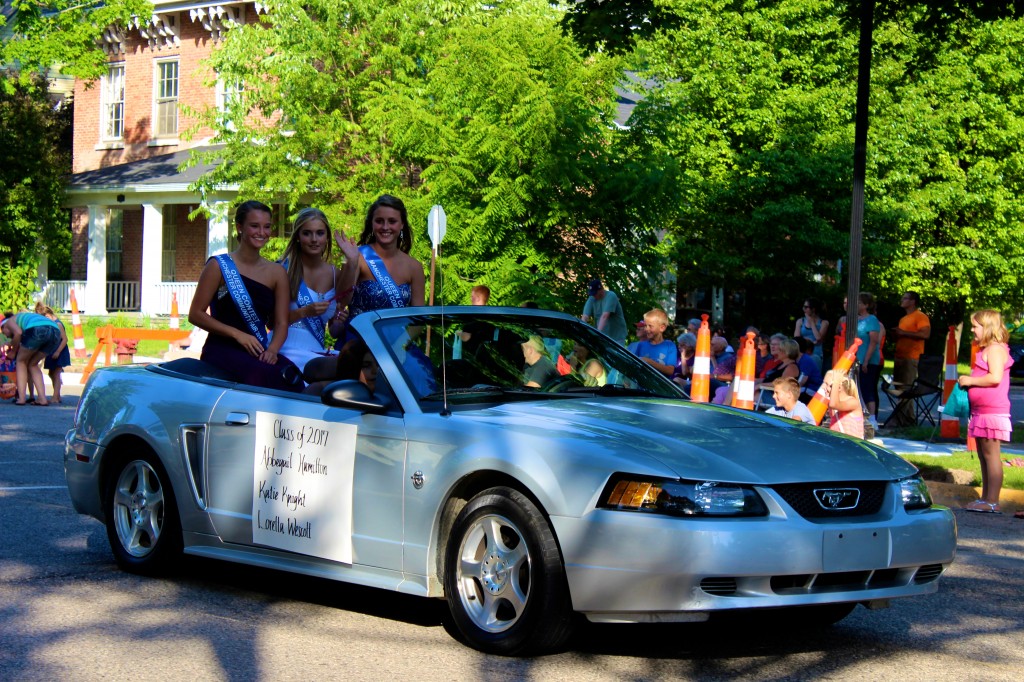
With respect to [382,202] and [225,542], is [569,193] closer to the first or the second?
[382,202]

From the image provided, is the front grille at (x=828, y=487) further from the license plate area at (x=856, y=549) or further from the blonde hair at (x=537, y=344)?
the blonde hair at (x=537, y=344)

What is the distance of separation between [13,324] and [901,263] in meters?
22.1

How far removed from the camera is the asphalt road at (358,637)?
17.6 ft

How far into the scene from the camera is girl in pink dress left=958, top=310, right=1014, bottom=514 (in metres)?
10.7

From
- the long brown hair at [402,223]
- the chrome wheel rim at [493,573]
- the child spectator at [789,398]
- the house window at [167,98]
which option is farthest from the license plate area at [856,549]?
the house window at [167,98]

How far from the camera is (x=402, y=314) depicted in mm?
6719

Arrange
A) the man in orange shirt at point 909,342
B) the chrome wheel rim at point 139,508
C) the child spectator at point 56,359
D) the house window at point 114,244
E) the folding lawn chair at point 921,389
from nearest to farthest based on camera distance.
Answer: the chrome wheel rim at point 139,508, the folding lawn chair at point 921,389, the man in orange shirt at point 909,342, the child spectator at point 56,359, the house window at point 114,244

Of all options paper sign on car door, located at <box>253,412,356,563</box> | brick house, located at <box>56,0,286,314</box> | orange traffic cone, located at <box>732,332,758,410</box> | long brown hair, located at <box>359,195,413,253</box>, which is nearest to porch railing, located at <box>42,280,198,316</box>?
brick house, located at <box>56,0,286,314</box>

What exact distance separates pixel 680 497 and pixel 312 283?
12.5 ft

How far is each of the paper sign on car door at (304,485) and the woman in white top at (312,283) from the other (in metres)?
1.47

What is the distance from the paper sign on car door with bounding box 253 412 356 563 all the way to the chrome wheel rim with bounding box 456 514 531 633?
717 mm

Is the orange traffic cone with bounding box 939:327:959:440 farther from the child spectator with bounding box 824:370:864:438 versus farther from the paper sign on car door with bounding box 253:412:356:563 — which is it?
the paper sign on car door with bounding box 253:412:356:563

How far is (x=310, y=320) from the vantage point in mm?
8109

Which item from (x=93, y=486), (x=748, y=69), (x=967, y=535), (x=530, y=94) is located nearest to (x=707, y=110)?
(x=748, y=69)
